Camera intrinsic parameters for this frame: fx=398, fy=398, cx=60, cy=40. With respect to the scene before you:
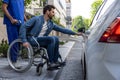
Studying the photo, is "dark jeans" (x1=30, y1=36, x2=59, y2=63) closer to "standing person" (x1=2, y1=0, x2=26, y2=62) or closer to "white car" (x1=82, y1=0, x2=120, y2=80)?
"standing person" (x1=2, y1=0, x2=26, y2=62)

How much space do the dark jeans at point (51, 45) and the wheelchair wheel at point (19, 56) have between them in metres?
0.31

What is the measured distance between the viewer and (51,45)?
289 inches

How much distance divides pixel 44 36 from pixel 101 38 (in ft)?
12.8

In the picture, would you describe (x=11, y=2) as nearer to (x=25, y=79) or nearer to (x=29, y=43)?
(x=29, y=43)

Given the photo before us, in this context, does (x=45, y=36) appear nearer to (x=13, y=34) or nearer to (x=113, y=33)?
(x=13, y=34)

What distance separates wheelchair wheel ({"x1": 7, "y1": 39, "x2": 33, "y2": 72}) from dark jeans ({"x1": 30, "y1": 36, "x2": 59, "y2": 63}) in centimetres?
31

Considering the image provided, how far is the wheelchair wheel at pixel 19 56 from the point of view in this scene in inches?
284

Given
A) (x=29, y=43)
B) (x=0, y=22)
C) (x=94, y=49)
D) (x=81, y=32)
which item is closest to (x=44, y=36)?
(x=29, y=43)

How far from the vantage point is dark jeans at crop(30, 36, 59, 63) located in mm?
7336

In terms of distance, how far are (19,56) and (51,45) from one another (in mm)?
1152

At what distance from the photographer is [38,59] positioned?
7754 mm

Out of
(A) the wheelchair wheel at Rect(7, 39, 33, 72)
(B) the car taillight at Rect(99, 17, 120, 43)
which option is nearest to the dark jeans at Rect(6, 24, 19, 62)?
(A) the wheelchair wheel at Rect(7, 39, 33, 72)

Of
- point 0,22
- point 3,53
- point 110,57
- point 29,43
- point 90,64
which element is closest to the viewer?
point 110,57

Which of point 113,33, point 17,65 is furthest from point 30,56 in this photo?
point 113,33
